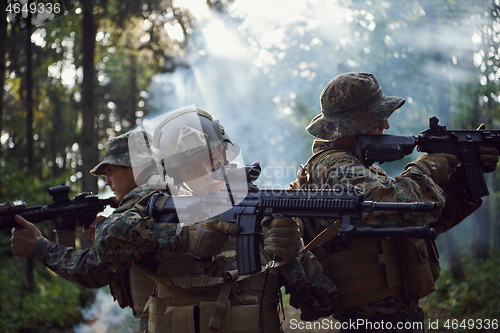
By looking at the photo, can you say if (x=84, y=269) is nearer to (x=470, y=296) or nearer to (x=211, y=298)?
(x=211, y=298)

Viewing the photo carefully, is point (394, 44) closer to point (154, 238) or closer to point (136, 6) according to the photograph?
point (136, 6)

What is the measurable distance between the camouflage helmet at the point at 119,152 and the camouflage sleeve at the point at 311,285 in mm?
1907

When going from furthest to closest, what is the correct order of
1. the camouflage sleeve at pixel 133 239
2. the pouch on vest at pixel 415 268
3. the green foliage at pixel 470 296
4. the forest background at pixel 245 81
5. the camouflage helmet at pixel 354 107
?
the forest background at pixel 245 81, the green foliage at pixel 470 296, the camouflage helmet at pixel 354 107, the pouch on vest at pixel 415 268, the camouflage sleeve at pixel 133 239

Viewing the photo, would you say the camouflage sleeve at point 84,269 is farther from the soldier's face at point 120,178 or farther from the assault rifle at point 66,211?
the assault rifle at point 66,211

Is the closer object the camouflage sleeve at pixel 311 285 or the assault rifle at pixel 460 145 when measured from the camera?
the camouflage sleeve at pixel 311 285

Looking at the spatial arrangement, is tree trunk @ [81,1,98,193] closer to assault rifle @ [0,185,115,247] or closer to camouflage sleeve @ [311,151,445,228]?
assault rifle @ [0,185,115,247]

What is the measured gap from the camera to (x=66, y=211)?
4.44 m

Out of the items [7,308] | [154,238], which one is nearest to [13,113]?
[7,308]

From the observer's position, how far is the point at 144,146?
166 inches

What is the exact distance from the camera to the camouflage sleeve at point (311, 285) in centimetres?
289

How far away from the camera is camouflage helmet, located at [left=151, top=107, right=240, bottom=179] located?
9.49 ft

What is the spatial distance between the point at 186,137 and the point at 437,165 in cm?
179

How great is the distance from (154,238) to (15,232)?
1.52 meters

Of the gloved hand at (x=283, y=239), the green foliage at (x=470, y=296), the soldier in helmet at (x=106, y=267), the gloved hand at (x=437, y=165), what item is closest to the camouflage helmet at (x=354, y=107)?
the gloved hand at (x=437, y=165)
